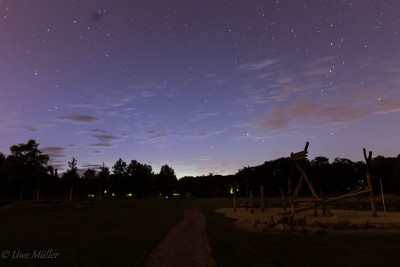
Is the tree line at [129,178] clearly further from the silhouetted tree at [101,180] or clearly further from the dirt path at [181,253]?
the dirt path at [181,253]

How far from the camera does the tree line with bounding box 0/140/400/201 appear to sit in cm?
6800

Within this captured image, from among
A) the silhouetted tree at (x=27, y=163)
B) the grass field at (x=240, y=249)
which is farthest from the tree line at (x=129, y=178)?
the grass field at (x=240, y=249)

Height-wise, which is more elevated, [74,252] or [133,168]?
Result: [133,168]

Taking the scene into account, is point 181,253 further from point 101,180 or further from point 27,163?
point 101,180

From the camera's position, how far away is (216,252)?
48.7ft

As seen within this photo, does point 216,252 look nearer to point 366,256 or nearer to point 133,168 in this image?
point 366,256

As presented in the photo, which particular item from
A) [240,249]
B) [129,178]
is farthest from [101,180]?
[240,249]

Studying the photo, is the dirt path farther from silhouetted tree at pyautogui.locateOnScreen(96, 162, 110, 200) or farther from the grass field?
silhouetted tree at pyautogui.locateOnScreen(96, 162, 110, 200)

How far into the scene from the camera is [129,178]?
129 m

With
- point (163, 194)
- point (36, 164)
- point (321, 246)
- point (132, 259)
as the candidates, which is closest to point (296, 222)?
point (321, 246)

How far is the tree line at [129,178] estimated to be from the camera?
68000mm

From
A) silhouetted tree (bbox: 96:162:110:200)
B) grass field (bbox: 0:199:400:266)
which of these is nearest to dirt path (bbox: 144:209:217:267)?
grass field (bbox: 0:199:400:266)

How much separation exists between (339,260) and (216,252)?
480 cm

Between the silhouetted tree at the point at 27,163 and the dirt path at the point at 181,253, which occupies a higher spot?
the silhouetted tree at the point at 27,163
